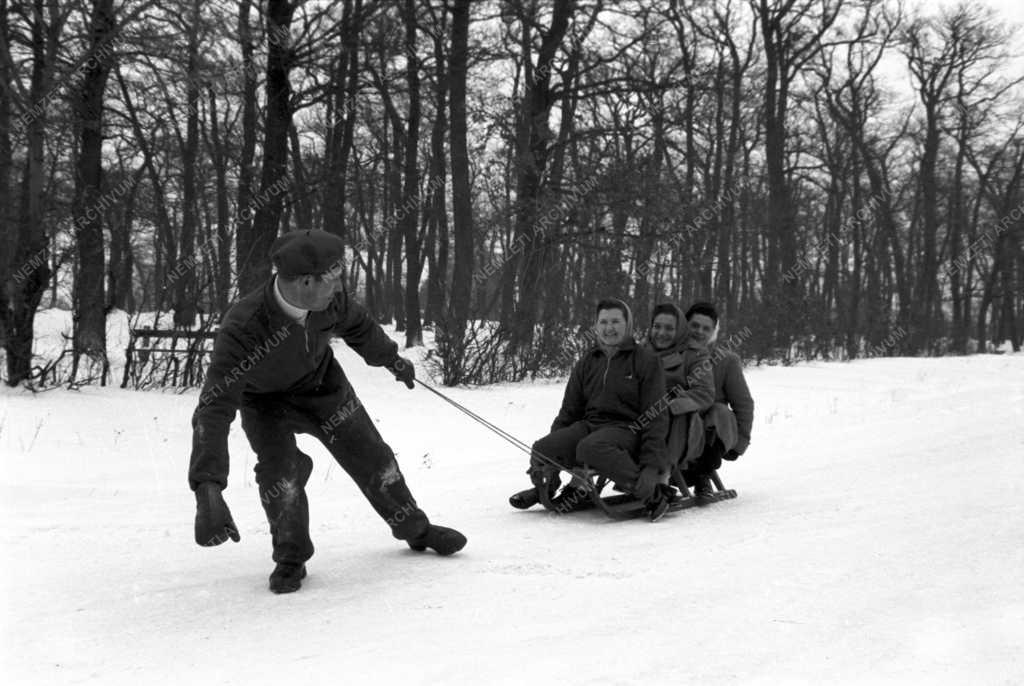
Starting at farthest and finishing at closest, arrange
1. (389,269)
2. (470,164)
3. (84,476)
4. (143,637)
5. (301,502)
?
1. (389,269)
2. (470,164)
3. (84,476)
4. (301,502)
5. (143,637)

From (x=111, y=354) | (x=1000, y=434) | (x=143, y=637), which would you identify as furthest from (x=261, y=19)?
(x=143, y=637)

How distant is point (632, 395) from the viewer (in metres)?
6.11

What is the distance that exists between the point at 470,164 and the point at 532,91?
8.18 ft

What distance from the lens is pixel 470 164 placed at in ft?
68.5

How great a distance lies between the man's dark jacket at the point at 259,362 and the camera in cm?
400

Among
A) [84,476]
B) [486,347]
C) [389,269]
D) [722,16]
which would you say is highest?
[722,16]

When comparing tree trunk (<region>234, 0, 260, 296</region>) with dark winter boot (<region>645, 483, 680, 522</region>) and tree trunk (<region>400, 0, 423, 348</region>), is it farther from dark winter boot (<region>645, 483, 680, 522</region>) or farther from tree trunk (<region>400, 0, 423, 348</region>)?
dark winter boot (<region>645, 483, 680, 522</region>)

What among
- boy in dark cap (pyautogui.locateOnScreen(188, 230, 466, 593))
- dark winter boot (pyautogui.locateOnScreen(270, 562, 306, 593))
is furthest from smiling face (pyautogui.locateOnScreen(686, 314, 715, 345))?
dark winter boot (pyautogui.locateOnScreen(270, 562, 306, 593))

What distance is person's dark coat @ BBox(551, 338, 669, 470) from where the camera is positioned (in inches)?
235

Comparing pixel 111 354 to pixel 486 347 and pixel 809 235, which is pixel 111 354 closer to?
pixel 486 347

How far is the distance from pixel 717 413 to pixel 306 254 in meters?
3.42

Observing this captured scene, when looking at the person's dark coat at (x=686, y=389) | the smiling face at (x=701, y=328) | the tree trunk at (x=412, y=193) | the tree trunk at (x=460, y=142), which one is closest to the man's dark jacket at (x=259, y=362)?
the person's dark coat at (x=686, y=389)

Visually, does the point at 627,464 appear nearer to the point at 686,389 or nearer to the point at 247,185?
the point at 686,389

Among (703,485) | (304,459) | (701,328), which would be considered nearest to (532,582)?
(304,459)
